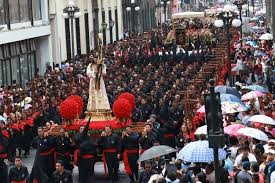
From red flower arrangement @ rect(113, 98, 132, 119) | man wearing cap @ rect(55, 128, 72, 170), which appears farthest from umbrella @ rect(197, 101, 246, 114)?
man wearing cap @ rect(55, 128, 72, 170)

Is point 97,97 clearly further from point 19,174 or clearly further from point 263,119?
point 263,119

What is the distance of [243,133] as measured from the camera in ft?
61.7

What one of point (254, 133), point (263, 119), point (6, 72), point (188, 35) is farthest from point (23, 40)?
point (254, 133)

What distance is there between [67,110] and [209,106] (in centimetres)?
1042

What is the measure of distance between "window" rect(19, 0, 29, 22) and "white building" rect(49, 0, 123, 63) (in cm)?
395

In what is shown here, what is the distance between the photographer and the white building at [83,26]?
5900 cm

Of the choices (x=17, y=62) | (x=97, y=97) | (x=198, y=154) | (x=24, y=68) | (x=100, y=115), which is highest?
(x=198, y=154)

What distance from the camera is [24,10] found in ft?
176

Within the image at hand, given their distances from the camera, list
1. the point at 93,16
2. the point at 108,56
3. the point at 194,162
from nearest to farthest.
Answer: the point at 194,162, the point at 108,56, the point at 93,16

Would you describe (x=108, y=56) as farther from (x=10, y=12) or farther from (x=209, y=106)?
(x=209, y=106)

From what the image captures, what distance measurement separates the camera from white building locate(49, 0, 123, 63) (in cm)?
5900

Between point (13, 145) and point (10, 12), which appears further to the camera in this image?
point (10, 12)

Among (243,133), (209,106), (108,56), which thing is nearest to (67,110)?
(243,133)

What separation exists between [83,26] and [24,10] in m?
15.1
